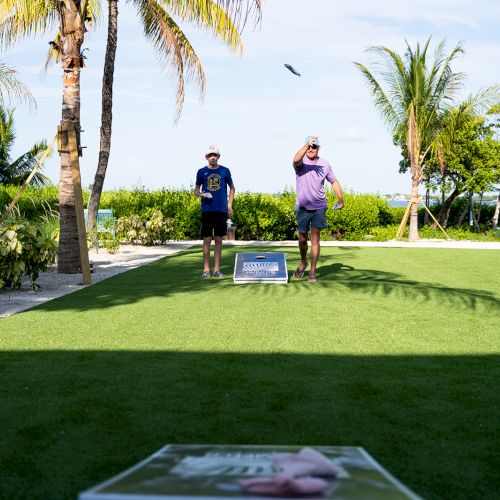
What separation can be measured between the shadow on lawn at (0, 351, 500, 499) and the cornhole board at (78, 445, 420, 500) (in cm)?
75

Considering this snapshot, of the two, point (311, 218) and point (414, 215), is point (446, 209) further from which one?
point (311, 218)

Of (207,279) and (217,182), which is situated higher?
(217,182)

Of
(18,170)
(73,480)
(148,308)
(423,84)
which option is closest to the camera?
(73,480)

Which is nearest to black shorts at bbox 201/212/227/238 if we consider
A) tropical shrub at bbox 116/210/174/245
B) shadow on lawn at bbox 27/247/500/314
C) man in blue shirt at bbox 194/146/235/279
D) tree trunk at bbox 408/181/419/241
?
man in blue shirt at bbox 194/146/235/279

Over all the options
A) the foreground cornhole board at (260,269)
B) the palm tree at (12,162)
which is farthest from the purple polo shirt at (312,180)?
the palm tree at (12,162)

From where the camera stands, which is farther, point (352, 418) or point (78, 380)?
point (78, 380)

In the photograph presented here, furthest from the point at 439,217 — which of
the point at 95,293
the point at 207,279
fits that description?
the point at 95,293

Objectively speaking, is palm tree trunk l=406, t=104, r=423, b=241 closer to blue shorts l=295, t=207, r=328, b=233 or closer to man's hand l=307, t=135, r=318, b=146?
blue shorts l=295, t=207, r=328, b=233

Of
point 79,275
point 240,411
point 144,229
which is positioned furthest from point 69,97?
point 240,411

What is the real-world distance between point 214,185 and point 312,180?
145cm

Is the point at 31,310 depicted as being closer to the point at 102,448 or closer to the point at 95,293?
the point at 95,293

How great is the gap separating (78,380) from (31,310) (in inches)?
138

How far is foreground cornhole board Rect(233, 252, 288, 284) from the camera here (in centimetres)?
1038

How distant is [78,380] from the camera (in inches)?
191
